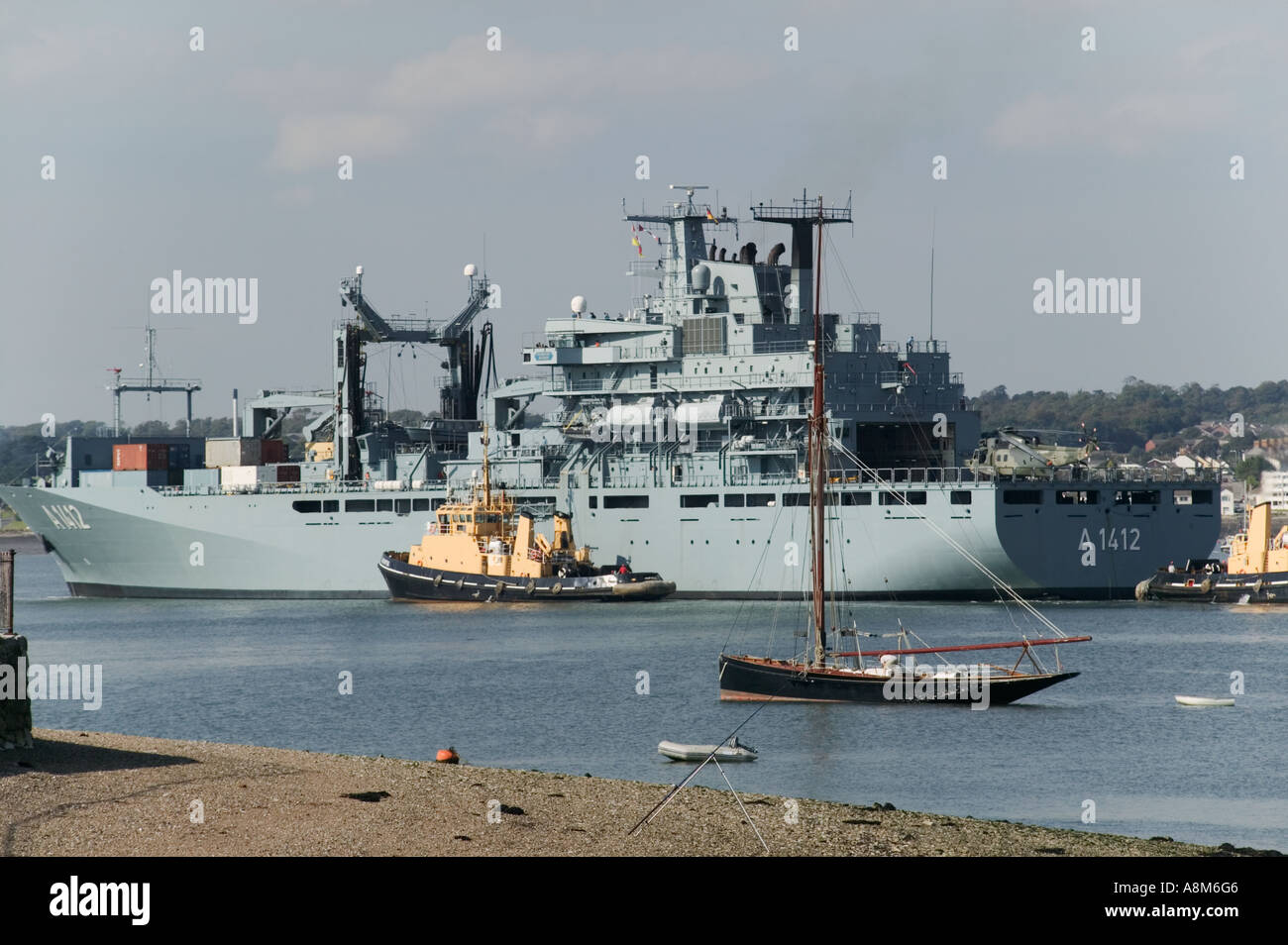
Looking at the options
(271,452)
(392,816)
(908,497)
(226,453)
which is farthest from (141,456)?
(392,816)

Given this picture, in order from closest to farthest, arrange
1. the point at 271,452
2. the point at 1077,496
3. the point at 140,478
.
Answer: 1. the point at 1077,496
2. the point at 140,478
3. the point at 271,452

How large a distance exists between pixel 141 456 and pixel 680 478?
2565cm

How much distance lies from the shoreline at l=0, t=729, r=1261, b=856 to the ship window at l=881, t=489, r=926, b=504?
40433mm

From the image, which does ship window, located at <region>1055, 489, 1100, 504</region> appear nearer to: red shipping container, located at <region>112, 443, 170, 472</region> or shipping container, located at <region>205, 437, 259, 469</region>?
shipping container, located at <region>205, 437, 259, 469</region>

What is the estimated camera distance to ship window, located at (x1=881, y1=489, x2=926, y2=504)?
62031mm

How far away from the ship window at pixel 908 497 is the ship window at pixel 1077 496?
4.68 meters

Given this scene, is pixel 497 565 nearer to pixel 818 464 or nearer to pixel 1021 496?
pixel 1021 496

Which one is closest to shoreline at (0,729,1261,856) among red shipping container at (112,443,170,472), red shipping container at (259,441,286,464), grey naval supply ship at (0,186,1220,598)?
grey naval supply ship at (0,186,1220,598)

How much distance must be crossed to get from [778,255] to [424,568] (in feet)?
62.2

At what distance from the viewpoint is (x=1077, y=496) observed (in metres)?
62.1

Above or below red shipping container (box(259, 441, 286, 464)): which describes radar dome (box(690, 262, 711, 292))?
above

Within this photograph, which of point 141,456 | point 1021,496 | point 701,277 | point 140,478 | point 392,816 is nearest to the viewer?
point 392,816

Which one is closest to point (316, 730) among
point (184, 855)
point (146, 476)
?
point (184, 855)
